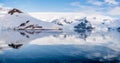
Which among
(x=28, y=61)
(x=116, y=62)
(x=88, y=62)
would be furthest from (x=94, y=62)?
(x=28, y=61)

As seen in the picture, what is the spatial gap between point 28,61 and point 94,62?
10.7 meters

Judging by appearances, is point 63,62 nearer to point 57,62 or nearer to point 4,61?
point 57,62

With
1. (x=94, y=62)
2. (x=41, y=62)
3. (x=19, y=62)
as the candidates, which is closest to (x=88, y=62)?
(x=94, y=62)

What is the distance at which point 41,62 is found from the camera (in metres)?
41.0

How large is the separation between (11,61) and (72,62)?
390 inches

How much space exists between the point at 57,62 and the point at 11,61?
7528 millimetres

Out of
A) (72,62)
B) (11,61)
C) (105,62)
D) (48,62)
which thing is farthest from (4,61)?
(105,62)

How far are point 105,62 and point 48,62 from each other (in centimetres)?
925

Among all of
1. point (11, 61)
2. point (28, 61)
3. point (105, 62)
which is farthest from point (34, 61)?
point (105, 62)

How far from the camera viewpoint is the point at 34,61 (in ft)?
138

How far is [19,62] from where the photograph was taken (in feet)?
134

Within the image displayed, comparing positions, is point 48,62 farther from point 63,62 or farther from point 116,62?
point 116,62

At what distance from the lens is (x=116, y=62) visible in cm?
4175

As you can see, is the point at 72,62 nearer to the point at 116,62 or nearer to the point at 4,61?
the point at 116,62
